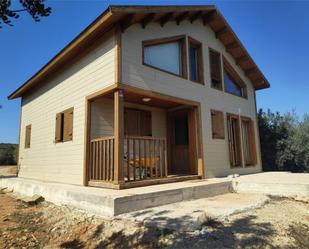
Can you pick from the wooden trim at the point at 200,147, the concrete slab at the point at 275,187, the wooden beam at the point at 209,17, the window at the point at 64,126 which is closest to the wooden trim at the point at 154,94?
the wooden trim at the point at 200,147

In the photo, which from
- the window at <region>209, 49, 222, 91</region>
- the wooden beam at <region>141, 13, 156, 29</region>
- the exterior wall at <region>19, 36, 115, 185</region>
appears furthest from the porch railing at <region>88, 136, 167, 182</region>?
the window at <region>209, 49, 222, 91</region>

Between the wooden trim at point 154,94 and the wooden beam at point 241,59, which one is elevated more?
the wooden beam at point 241,59

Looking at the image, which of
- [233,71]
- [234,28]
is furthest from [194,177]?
[234,28]

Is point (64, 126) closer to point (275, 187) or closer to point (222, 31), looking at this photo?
point (275, 187)

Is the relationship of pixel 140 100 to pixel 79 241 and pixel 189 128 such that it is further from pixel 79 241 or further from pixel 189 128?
pixel 79 241

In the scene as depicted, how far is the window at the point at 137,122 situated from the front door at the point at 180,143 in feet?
3.74

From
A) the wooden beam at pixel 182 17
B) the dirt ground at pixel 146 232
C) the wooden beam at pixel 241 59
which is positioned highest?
the wooden beam at pixel 182 17

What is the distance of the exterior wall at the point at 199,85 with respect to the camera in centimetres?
631

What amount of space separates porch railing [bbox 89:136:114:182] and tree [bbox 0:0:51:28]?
3.31 m

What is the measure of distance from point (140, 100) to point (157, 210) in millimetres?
3797

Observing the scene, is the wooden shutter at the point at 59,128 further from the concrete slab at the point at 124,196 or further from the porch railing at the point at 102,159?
the porch railing at the point at 102,159

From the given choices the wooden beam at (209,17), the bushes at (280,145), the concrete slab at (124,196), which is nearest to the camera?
the concrete slab at (124,196)

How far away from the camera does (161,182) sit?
6.36m

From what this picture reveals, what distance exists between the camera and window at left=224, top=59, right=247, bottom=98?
34.6ft
